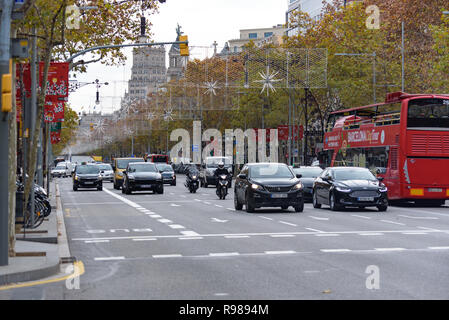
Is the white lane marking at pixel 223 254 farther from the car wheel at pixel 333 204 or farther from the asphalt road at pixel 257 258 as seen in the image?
the car wheel at pixel 333 204

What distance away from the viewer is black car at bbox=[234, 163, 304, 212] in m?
26.5

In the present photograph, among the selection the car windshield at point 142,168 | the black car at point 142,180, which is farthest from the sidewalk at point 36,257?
the car windshield at point 142,168

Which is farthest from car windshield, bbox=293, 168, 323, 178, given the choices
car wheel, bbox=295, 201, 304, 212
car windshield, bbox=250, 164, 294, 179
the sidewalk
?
the sidewalk

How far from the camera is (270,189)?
2645cm

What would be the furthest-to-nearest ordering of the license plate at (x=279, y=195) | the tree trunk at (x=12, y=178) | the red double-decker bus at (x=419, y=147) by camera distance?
the red double-decker bus at (x=419, y=147) < the license plate at (x=279, y=195) < the tree trunk at (x=12, y=178)

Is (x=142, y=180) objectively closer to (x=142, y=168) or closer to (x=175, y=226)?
(x=142, y=168)

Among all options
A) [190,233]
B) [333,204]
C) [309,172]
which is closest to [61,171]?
[309,172]

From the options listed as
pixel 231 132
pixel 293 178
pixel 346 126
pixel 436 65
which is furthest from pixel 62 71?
pixel 231 132

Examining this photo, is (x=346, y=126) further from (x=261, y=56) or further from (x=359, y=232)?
(x=359, y=232)

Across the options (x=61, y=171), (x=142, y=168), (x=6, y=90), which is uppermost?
(x=6, y=90)

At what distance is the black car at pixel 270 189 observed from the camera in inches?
1041

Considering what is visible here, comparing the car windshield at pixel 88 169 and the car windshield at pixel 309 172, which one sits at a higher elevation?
the car windshield at pixel 309 172

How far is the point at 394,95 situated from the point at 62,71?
47.5ft

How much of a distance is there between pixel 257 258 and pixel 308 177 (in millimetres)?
22672
